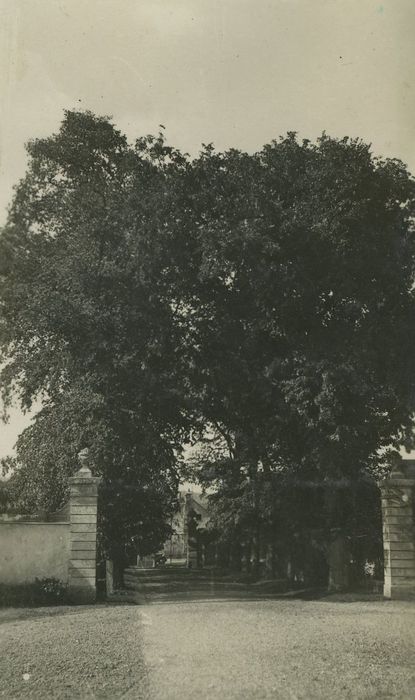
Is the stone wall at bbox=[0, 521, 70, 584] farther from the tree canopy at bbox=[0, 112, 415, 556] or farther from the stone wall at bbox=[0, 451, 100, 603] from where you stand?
the tree canopy at bbox=[0, 112, 415, 556]

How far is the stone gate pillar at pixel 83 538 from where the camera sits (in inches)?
543

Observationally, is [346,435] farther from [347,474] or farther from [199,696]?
[199,696]

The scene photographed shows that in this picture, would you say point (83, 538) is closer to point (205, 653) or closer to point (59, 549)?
point (59, 549)

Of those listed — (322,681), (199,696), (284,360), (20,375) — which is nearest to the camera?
(199,696)

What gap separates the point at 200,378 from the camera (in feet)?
64.0

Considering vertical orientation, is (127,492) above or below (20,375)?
below

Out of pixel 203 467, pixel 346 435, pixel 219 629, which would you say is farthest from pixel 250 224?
pixel 219 629

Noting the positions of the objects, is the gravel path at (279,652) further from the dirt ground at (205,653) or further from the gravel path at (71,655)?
the gravel path at (71,655)

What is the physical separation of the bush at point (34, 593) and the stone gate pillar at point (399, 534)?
6739mm

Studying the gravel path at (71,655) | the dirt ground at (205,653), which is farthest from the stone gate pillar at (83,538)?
the gravel path at (71,655)

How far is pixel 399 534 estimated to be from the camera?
14758 millimetres

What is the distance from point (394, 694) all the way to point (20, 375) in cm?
1640

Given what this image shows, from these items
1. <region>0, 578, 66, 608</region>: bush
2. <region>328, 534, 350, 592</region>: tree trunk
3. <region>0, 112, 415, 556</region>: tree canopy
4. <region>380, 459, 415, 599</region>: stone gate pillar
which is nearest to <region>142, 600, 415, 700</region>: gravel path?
→ <region>380, 459, 415, 599</region>: stone gate pillar

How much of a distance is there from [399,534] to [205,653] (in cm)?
744
